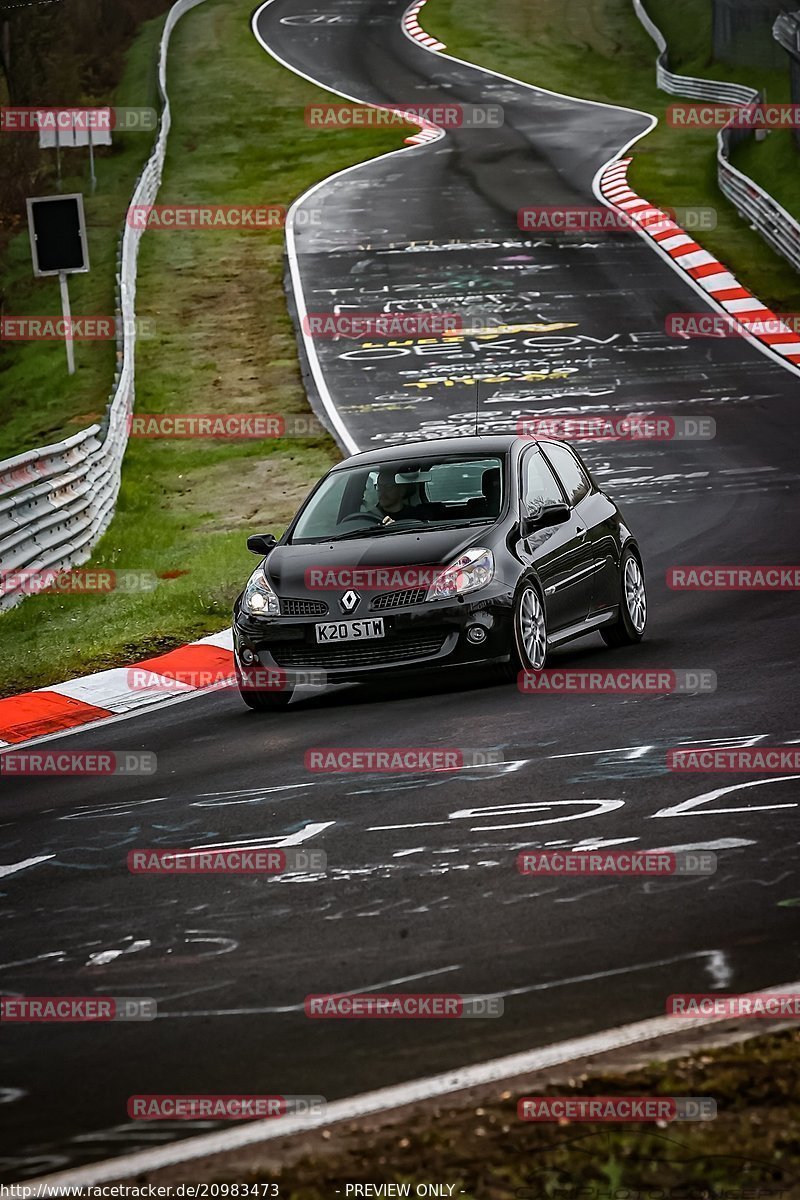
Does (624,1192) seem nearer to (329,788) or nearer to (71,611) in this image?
(329,788)

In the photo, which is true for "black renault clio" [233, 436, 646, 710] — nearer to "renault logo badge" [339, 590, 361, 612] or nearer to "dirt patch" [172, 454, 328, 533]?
"renault logo badge" [339, 590, 361, 612]

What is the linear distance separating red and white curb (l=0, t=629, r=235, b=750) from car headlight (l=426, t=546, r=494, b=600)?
95.9 inches

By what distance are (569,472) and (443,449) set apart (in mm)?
1087

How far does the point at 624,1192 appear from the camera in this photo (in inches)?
158

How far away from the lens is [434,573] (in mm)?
11320

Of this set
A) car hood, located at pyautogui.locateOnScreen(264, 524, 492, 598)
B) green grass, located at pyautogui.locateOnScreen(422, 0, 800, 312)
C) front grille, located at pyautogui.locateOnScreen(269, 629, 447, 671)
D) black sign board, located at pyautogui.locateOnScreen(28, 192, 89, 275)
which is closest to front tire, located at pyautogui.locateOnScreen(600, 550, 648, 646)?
car hood, located at pyautogui.locateOnScreen(264, 524, 492, 598)

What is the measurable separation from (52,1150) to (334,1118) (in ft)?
2.31

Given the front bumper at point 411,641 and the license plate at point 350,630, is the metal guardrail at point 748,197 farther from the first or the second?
the license plate at point 350,630

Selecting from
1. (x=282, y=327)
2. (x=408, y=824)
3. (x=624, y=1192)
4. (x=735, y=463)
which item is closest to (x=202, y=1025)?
(x=624, y=1192)

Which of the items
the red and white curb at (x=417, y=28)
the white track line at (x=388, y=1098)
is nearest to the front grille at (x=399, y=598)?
the white track line at (x=388, y=1098)

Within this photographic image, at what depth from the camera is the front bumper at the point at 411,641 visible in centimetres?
1117

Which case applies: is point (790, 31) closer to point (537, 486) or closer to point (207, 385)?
point (207, 385)

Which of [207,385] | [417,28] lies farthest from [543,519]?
[417,28]

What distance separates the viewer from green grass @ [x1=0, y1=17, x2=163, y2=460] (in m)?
27.0
